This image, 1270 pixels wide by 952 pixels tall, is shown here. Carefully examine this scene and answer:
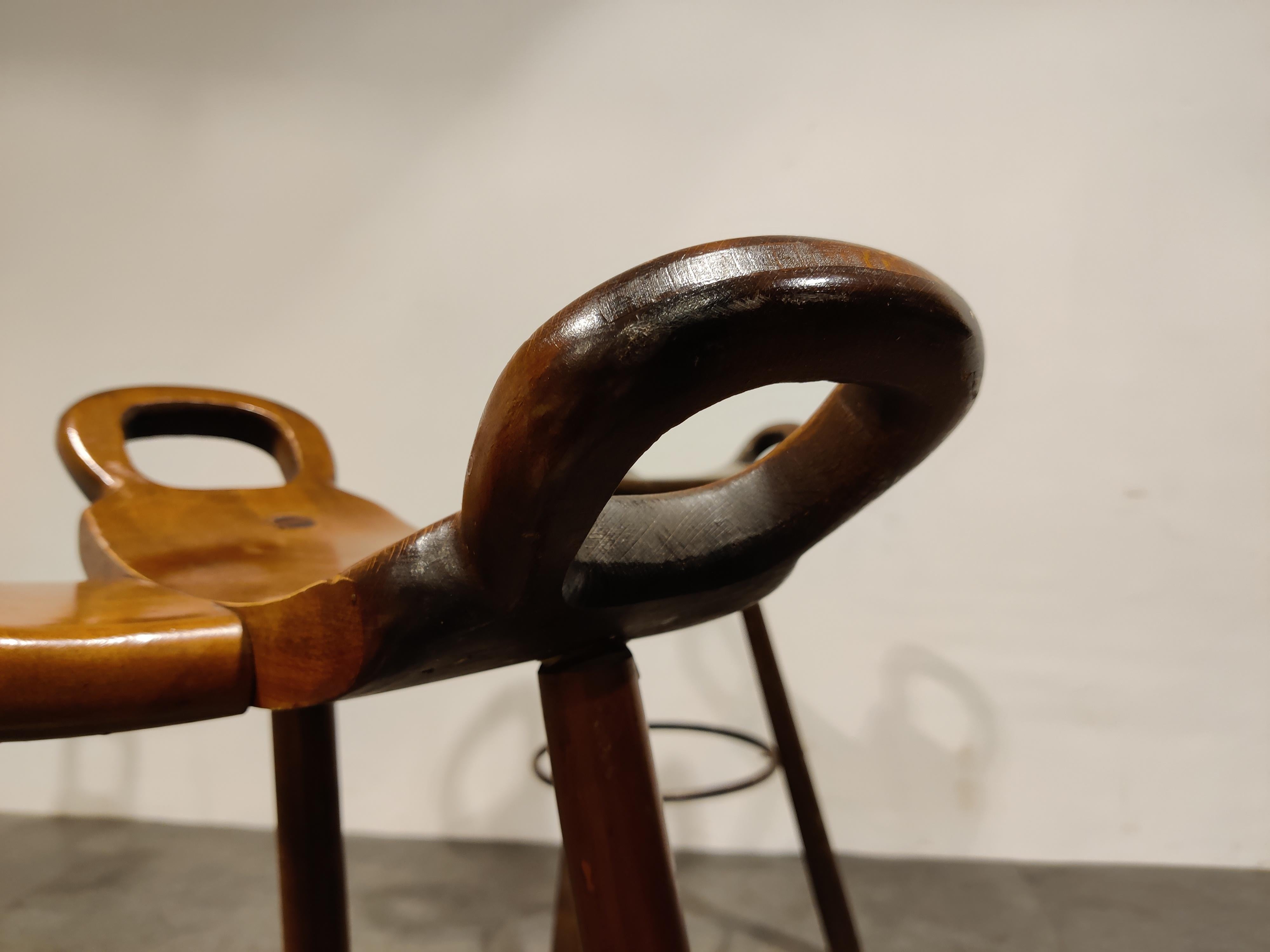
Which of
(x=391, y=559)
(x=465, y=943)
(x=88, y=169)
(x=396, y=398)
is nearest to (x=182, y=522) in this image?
(x=391, y=559)

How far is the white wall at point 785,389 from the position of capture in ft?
3.63

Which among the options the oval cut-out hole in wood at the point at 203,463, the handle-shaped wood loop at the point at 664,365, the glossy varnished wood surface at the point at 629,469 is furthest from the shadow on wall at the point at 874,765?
the handle-shaped wood loop at the point at 664,365

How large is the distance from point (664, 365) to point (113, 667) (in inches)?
8.2

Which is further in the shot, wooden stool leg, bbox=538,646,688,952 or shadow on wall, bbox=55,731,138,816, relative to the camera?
shadow on wall, bbox=55,731,138,816

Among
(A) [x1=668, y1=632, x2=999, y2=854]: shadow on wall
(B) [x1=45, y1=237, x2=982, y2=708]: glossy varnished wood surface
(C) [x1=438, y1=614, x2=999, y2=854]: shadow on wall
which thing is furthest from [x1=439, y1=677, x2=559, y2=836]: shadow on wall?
(B) [x1=45, y1=237, x2=982, y2=708]: glossy varnished wood surface

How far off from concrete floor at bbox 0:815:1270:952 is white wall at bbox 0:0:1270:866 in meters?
0.07

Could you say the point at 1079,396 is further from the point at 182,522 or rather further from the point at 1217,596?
the point at 182,522

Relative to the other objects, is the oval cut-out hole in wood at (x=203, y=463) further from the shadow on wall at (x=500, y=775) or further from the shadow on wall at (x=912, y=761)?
the shadow on wall at (x=912, y=761)

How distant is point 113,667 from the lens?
0.23m

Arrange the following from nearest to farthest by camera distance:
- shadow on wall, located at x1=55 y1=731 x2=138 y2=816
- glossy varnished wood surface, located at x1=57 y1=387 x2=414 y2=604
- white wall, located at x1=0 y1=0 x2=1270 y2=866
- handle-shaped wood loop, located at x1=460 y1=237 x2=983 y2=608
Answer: handle-shaped wood loop, located at x1=460 y1=237 x2=983 y2=608 → glossy varnished wood surface, located at x1=57 y1=387 x2=414 y2=604 → white wall, located at x1=0 y1=0 x2=1270 y2=866 → shadow on wall, located at x1=55 y1=731 x2=138 y2=816

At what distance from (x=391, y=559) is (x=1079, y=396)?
48.0 inches

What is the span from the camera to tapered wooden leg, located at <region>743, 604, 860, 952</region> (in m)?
0.76

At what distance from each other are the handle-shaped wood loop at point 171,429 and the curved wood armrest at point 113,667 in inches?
12.3

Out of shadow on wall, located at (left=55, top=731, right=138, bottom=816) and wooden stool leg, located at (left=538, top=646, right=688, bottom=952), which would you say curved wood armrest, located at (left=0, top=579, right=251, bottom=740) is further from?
shadow on wall, located at (left=55, top=731, right=138, bottom=816)
